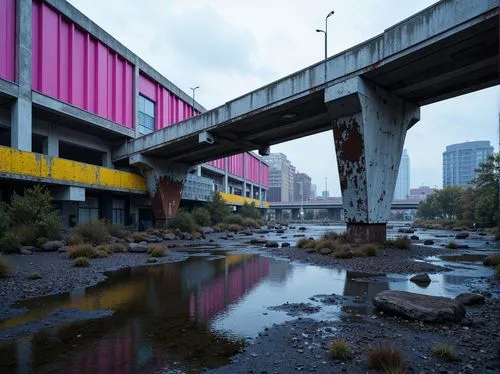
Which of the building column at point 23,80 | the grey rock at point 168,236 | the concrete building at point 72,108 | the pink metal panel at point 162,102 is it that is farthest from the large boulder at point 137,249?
the pink metal panel at point 162,102

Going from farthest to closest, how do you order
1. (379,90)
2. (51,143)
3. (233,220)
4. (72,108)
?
(233,220)
(51,143)
(72,108)
(379,90)

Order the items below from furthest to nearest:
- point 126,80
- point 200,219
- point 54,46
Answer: point 200,219 < point 126,80 < point 54,46

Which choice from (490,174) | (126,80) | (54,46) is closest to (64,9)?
(54,46)

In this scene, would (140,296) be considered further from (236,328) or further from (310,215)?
(310,215)

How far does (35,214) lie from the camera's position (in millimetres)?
21281

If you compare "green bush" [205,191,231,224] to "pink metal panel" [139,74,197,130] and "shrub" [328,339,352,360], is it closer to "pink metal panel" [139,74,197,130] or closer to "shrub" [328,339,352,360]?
"pink metal panel" [139,74,197,130]

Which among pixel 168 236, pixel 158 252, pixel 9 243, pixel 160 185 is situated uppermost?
pixel 160 185

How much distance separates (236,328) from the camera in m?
7.25

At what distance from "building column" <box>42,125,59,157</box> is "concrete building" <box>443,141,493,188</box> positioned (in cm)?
16332

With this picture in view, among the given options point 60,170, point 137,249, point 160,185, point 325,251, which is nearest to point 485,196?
point 325,251

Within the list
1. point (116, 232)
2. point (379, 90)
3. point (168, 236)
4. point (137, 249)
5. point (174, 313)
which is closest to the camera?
point (174, 313)

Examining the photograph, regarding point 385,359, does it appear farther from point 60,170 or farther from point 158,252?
point 60,170

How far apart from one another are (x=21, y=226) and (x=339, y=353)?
2078 centimetres

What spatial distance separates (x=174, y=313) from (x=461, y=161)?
605ft
